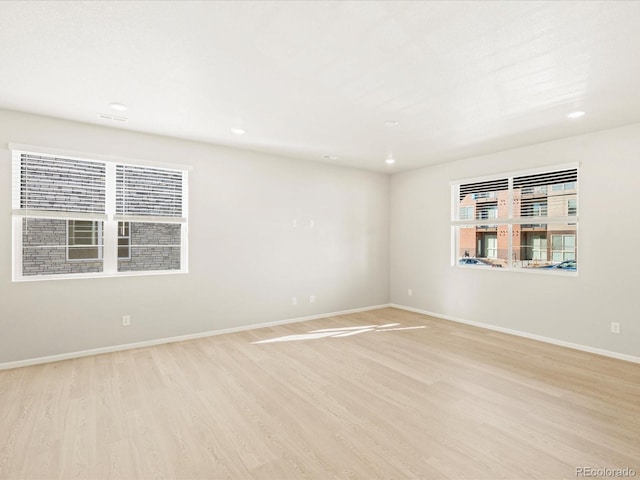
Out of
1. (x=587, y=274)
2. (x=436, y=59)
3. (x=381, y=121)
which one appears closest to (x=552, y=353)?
(x=587, y=274)

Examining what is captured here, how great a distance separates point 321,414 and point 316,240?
332 cm

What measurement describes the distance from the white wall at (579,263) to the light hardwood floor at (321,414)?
1.52ft

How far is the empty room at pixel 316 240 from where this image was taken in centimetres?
205

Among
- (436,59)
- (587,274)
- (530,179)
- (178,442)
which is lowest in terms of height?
(178,442)

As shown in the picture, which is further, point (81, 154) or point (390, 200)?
point (390, 200)

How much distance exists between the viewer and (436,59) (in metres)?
2.36

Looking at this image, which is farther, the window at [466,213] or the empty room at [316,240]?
the window at [466,213]

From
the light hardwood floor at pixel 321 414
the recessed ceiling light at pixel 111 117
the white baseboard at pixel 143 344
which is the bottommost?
the light hardwood floor at pixel 321 414

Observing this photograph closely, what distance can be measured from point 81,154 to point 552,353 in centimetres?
582

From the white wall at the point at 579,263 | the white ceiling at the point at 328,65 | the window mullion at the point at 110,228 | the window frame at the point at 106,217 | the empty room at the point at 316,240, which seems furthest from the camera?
the window mullion at the point at 110,228

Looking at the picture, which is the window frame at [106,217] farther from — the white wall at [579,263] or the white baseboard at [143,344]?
the white wall at [579,263]

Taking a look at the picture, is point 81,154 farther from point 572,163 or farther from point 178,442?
Answer: point 572,163

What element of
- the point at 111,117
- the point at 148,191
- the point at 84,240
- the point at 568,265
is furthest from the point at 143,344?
the point at 568,265

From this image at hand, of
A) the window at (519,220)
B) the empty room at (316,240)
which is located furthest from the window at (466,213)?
the empty room at (316,240)
